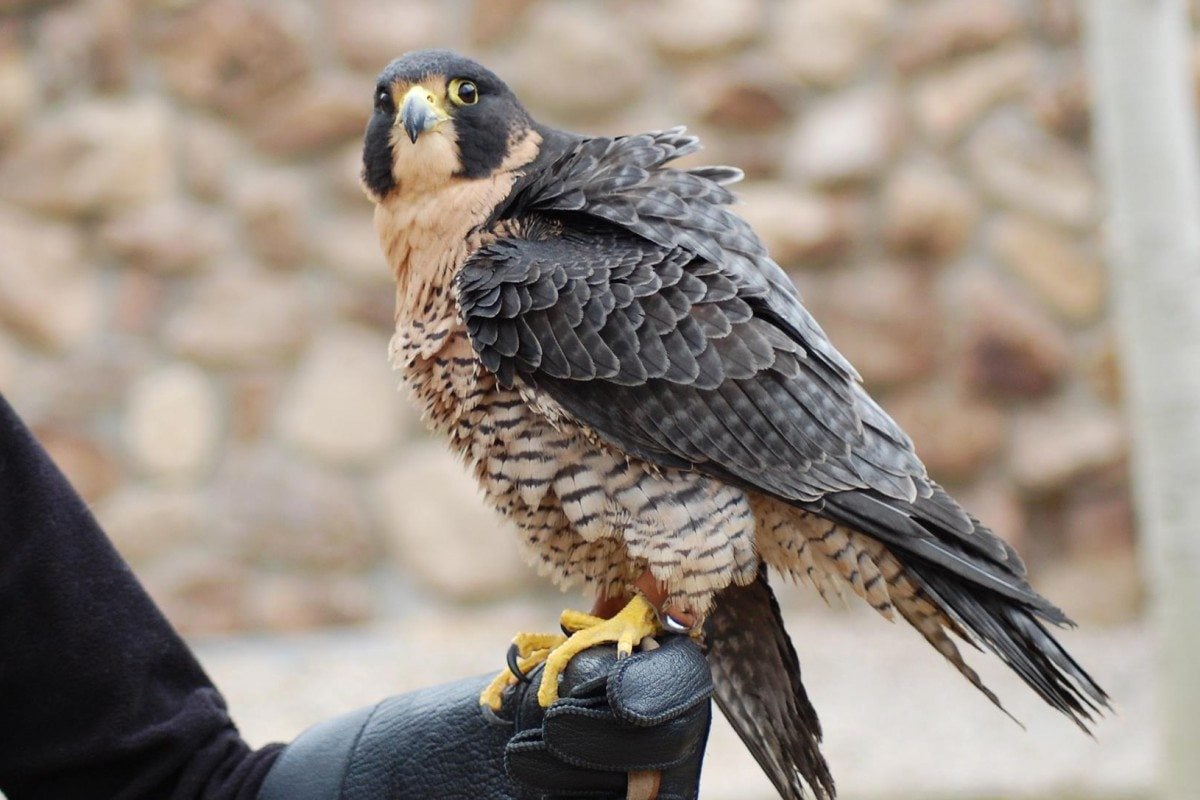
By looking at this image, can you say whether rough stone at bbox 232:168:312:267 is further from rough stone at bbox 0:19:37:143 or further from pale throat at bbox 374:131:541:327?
pale throat at bbox 374:131:541:327

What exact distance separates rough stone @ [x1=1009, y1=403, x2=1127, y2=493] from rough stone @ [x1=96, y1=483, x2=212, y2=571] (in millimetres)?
2629

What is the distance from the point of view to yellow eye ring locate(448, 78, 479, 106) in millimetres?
1918

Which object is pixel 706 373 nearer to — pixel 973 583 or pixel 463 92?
pixel 973 583

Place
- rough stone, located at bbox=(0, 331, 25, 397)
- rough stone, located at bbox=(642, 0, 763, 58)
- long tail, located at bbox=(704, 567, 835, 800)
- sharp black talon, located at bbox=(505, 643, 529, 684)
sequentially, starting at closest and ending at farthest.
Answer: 1. sharp black talon, located at bbox=(505, 643, 529, 684)
2. long tail, located at bbox=(704, 567, 835, 800)
3. rough stone, located at bbox=(0, 331, 25, 397)
4. rough stone, located at bbox=(642, 0, 763, 58)

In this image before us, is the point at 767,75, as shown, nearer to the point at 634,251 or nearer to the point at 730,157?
the point at 730,157

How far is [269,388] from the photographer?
441 cm

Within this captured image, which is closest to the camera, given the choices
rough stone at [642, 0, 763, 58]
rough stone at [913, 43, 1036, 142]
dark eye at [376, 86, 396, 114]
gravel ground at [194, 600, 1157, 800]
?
dark eye at [376, 86, 396, 114]

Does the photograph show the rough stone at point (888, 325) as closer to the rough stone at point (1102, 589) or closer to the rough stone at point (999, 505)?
the rough stone at point (999, 505)

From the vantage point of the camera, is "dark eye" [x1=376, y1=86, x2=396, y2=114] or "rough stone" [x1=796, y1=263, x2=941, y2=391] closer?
"dark eye" [x1=376, y1=86, x2=396, y2=114]

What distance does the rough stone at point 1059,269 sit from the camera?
433 centimetres

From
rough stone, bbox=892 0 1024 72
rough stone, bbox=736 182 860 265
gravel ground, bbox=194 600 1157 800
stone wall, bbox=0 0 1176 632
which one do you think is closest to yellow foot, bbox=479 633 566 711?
gravel ground, bbox=194 600 1157 800

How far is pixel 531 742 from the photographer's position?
1604 mm

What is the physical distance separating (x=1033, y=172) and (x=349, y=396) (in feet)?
7.62

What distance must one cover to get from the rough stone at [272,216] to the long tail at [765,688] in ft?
9.60
